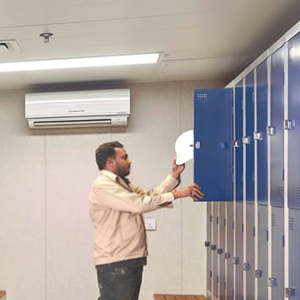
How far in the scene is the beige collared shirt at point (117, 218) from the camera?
279 cm

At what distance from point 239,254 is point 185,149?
876 millimetres

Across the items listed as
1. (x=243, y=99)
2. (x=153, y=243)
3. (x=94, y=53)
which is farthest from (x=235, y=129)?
(x=153, y=243)

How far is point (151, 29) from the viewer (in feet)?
9.75

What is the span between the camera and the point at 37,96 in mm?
4562

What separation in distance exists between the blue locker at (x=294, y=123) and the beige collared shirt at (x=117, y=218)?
34.4 inches

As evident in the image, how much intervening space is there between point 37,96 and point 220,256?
246 centimetres

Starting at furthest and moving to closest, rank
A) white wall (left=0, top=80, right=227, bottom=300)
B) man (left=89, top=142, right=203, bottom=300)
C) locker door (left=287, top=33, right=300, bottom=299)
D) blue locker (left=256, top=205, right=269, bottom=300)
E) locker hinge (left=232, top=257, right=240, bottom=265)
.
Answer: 1. white wall (left=0, top=80, right=227, bottom=300)
2. locker hinge (left=232, top=257, right=240, bottom=265)
3. man (left=89, top=142, right=203, bottom=300)
4. blue locker (left=256, top=205, right=269, bottom=300)
5. locker door (left=287, top=33, right=300, bottom=299)

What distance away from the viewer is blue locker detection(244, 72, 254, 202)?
2.90m

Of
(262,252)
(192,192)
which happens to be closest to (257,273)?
(262,252)

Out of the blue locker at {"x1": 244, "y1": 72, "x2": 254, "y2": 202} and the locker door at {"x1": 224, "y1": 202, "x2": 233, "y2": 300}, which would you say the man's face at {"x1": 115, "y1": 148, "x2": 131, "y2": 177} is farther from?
the locker door at {"x1": 224, "y1": 202, "x2": 233, "y2": 300}

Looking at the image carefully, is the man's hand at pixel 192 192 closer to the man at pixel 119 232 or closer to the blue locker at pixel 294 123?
the man at pixel 119 232

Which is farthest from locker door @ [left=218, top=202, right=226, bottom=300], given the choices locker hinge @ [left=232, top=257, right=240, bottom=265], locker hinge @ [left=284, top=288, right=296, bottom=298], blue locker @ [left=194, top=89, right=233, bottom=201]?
locker hinge @ [left=284, top=288, right=296, bottom=298]

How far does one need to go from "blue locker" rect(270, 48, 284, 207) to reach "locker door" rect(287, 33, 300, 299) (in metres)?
0.11

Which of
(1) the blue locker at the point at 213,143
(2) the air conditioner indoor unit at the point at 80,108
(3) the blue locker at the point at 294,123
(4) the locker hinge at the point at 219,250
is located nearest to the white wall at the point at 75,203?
(2) the air conditioner indoor unit at the point at 80,108
